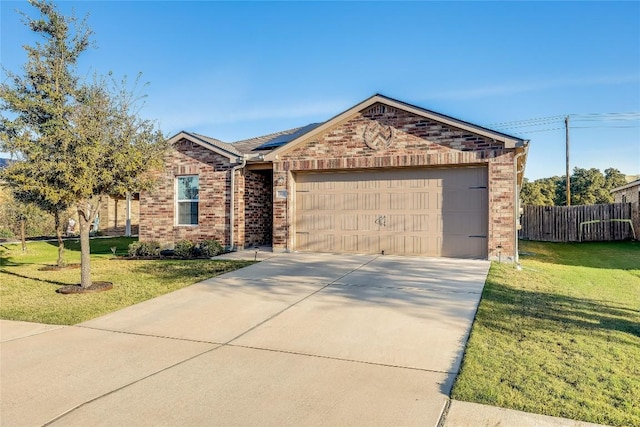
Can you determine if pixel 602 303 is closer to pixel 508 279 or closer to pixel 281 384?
pixel 508 279

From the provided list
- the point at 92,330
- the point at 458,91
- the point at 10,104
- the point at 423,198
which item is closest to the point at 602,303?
the point at 423,198

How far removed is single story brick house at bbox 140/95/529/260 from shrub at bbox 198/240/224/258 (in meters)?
0.65

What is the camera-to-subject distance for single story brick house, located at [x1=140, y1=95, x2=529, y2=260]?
982 centimetres

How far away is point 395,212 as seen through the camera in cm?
1075

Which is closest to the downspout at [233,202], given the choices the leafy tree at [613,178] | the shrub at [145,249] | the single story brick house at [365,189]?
the single story brick house at [365,189]

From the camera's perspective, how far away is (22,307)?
6359 mm

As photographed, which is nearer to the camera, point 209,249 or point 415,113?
point 415,113

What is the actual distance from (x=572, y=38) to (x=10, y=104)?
15.3m

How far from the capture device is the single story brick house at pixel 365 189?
9820 millimetres

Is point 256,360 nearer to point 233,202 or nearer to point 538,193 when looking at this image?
point 233,202

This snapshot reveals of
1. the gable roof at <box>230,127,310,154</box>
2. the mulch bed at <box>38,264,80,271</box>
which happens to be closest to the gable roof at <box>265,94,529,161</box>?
the gable roof at <box>230,127,310,154</box>

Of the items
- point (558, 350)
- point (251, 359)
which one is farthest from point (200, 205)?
point (558, 350)

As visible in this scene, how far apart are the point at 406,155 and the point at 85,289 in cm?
786

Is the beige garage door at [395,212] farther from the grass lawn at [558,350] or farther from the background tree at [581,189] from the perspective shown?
the background tree at [581,189]
